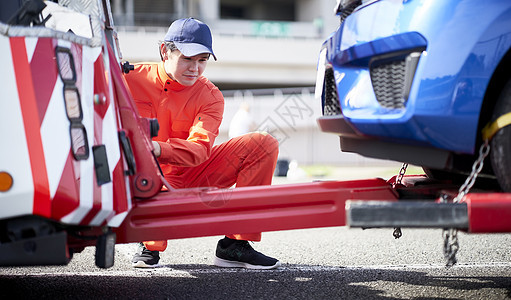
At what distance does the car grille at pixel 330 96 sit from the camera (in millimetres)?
2828

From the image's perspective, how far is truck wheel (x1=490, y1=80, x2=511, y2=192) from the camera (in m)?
2.29

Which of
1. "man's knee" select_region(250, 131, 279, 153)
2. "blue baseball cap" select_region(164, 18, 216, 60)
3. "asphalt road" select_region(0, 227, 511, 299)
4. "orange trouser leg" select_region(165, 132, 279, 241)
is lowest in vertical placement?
"asphalt road" select_region(0, 227, 511, 299)

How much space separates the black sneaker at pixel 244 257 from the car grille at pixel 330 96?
1019mm

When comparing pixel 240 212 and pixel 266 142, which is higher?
pixel 266 142

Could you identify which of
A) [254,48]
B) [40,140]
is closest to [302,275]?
[40,140]

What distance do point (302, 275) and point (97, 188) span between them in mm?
1474

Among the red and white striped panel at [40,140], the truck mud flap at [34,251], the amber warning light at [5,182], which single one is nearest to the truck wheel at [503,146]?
the red and white striped panel at [40,140]

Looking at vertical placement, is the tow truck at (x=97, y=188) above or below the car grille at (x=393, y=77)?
below

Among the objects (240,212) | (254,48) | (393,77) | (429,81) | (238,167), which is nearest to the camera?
(429,81)

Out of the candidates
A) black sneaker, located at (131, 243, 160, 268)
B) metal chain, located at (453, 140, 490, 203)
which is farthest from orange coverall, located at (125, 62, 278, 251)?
metal chain, located at (453, 140, 490, 203)

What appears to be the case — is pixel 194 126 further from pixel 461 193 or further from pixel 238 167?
pixel 461 193

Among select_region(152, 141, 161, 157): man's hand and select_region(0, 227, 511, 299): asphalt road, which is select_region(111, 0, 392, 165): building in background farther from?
select_region(152, 141, 161, 157): man's hand

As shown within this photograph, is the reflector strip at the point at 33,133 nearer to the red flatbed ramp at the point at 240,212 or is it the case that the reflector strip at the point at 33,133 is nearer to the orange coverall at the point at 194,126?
the red flatbed ramp at the point at 240,212

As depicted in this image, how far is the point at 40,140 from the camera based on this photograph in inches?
85.0
